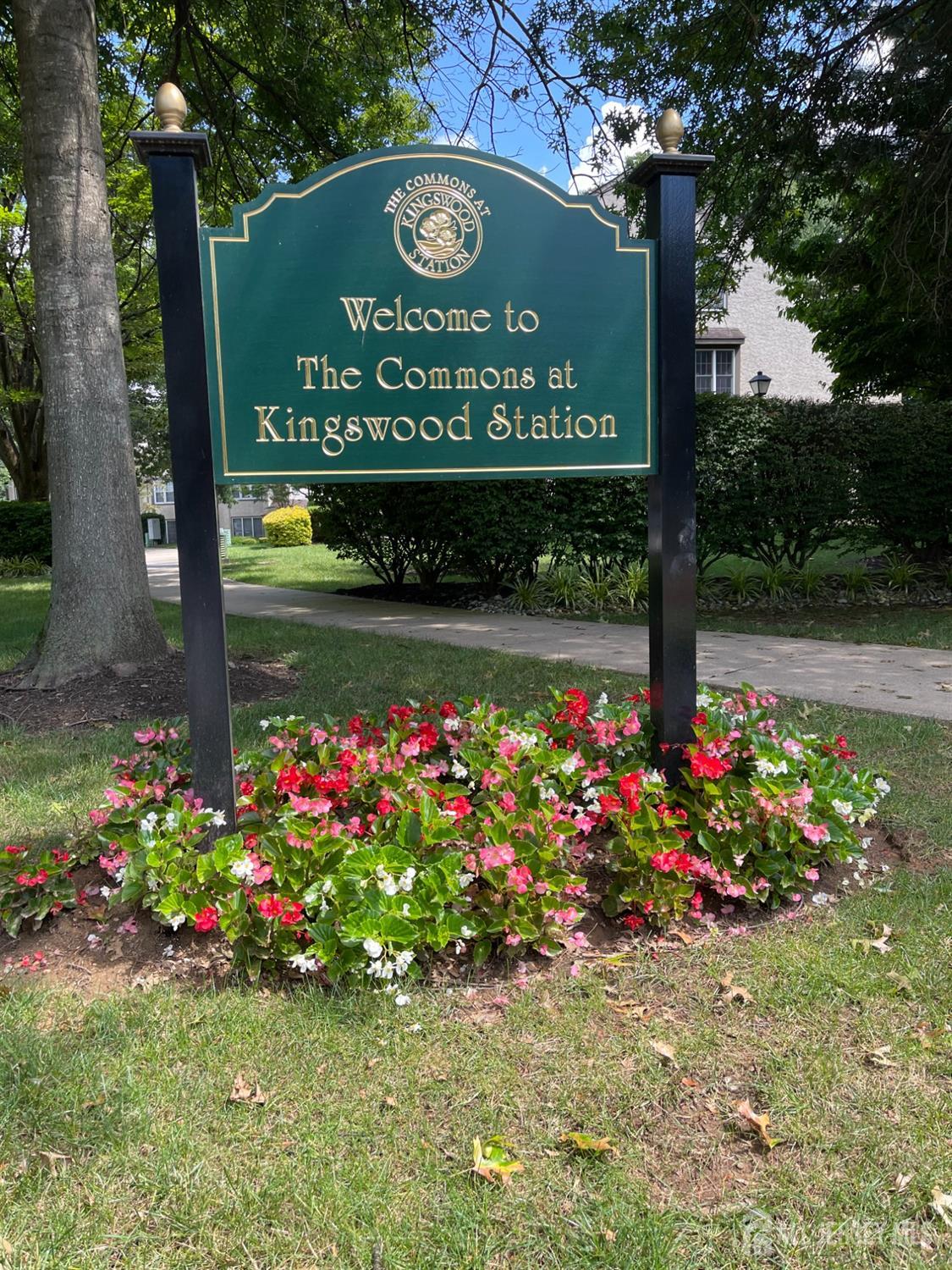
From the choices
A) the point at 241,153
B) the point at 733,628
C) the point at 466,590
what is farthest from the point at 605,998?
the point at 241,153

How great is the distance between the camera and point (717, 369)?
87.7ft

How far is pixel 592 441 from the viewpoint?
2.97 m

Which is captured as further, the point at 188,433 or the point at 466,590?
the point at 466,590

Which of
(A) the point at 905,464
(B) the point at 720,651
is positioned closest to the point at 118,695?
(B) the point at 720,651

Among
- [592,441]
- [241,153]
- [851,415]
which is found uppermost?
[241,153]

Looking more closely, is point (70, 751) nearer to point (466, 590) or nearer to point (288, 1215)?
point (288, 1215)

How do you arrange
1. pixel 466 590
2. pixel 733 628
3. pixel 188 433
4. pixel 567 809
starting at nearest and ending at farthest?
1. pixel 188 433
2. pixel 567 809
3. pixel 733 628
4. pixel 466 590

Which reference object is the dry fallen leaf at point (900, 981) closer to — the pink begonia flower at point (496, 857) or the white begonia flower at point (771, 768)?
the white begonia flower at point (771, 768)

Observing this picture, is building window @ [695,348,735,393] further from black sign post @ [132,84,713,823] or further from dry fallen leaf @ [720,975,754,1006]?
dry fallen leaf @ [720,975,754,1006]

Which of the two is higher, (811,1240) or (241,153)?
(241,153)

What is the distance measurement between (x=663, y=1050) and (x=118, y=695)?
4.25m

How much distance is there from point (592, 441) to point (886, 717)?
273 centimetres

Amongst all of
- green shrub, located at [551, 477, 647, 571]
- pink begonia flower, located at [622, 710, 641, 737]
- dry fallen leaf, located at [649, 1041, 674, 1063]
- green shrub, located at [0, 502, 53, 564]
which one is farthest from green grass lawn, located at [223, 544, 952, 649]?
green shrub, located at [0, 502, 53, 564]

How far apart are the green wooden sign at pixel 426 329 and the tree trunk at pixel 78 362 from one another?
11.2 feet
